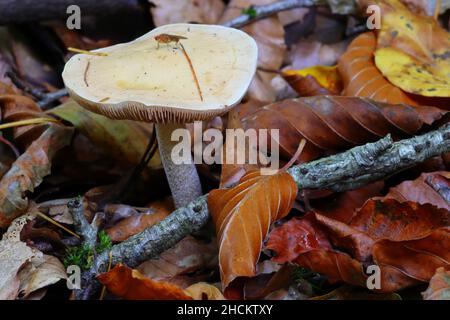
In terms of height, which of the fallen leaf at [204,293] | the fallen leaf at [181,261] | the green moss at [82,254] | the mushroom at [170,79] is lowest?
the fallen leaf at [181,261]

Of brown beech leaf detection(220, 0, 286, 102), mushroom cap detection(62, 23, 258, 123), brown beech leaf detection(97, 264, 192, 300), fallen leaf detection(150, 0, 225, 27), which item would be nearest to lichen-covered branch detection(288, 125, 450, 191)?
mushroom cap detection(62, 23, 258, 123)

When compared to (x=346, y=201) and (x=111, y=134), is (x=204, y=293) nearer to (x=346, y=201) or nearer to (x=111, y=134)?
(x=346, y=201)

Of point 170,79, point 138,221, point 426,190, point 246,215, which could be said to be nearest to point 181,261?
point 138,221

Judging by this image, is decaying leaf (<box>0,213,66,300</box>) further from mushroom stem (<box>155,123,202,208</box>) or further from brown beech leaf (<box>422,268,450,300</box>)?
brown beech leaf (<box>422,268,450,300</box>)

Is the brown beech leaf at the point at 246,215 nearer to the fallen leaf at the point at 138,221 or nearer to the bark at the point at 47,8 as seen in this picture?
the fallen leaf at the point at 138,221

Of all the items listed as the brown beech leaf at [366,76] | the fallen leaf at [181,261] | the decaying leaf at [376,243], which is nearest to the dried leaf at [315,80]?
the brown beech leaf at [366,76]

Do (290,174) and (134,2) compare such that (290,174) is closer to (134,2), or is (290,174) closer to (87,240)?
(87,240)
